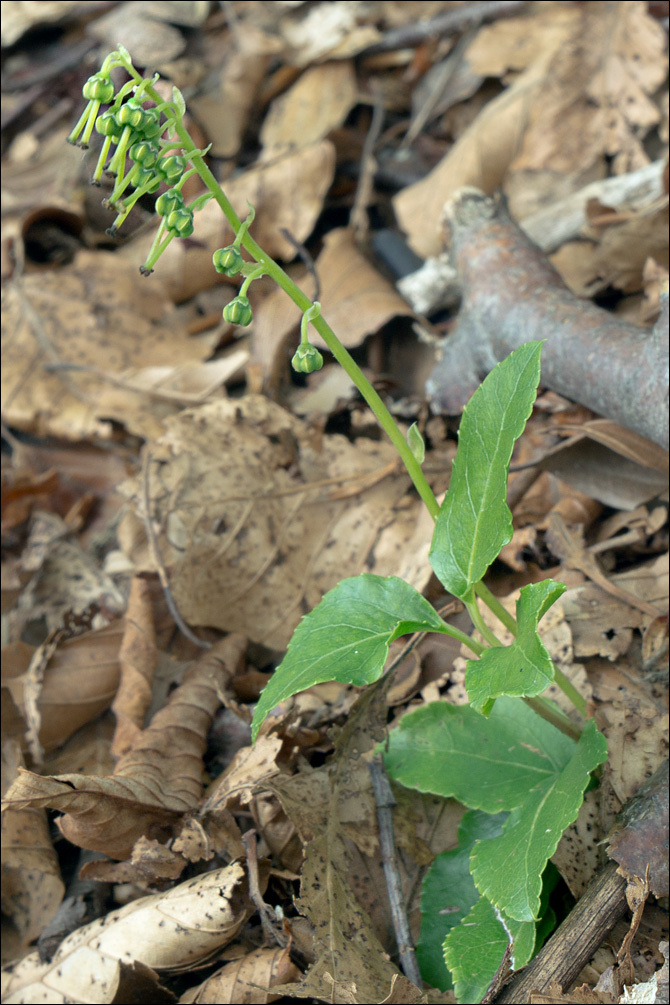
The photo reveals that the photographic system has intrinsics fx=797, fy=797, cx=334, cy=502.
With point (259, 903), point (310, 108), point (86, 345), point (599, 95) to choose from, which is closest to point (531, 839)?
point (259, 903)

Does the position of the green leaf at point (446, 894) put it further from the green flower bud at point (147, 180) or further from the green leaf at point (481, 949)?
the green flower bud at point (147, 180)

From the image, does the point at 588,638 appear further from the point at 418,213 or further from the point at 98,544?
the point at 418,213

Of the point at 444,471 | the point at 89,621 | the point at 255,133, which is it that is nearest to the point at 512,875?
the point at 444,471

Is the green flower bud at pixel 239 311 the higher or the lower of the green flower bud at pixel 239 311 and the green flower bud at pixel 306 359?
the higher

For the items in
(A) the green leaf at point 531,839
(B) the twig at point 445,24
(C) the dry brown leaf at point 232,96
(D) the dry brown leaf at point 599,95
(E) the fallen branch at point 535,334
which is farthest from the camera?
(C) the dry brown leaf at point 232,96

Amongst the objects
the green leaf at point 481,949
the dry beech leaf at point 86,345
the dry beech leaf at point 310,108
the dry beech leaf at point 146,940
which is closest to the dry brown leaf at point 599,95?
the dry beech leaf at point 310,108
